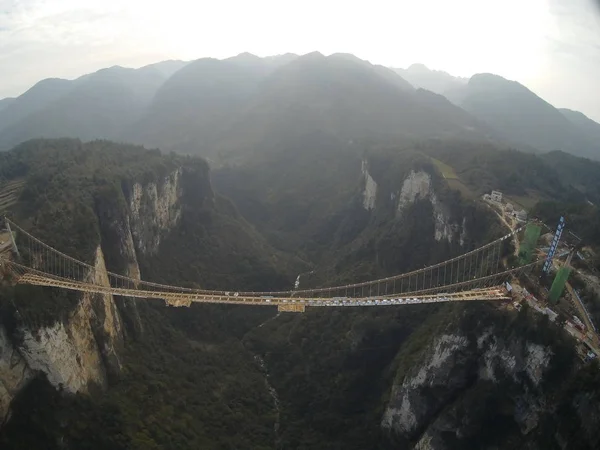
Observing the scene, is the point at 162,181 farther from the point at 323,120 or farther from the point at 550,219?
the point at 323,120

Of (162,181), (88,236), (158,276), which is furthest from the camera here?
(162,181)

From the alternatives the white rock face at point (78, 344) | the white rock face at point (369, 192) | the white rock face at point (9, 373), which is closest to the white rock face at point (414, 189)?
the white rock face at point (369, 192)

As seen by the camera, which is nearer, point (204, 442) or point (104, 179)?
point (204, 442)

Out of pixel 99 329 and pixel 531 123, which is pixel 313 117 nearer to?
pixel 531 123

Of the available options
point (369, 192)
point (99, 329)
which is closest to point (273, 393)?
point (99, 329)

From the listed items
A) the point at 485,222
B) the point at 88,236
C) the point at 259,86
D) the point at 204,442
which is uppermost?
the point at 259,86

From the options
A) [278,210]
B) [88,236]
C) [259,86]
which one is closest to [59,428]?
[88,236]

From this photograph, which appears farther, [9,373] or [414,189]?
[414,189]
